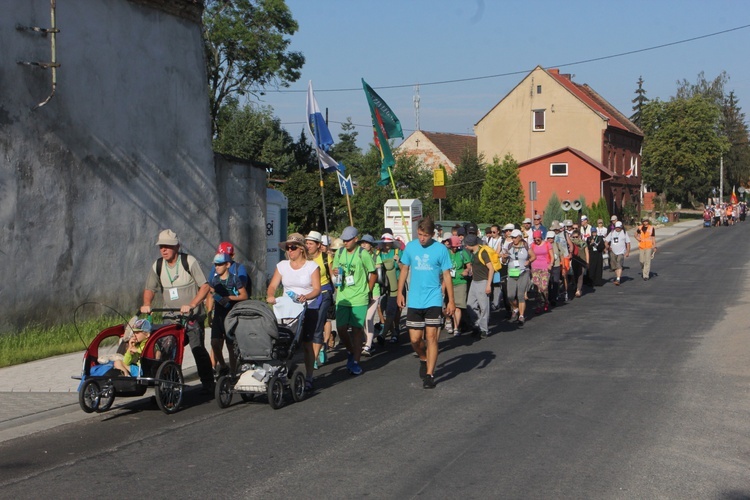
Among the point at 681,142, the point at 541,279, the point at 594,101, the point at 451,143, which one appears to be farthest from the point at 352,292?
the point at 681,142

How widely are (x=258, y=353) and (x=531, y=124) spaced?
60.8 meters

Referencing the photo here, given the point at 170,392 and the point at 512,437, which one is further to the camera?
the point at 170,392

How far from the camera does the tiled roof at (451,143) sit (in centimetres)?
7488

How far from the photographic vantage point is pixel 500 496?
6.11 metres

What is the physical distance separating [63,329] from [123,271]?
201cm

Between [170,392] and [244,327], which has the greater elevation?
[244,327]

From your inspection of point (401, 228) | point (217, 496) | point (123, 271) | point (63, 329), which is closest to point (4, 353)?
point (63, 329)

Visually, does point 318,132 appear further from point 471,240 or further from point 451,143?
point 451,143

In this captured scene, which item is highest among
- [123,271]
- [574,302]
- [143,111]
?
[143,111]

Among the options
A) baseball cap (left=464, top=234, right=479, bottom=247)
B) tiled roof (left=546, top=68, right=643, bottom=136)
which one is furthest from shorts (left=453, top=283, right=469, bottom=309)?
tiled roof (left=546, top=68, right=643, bottom=136)

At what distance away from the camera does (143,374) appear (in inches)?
346

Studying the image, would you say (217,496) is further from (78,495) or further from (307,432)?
(307,432)

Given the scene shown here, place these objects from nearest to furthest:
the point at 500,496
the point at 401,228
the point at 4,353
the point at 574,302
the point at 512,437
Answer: the point at 500,496, the point at 512,437, the point at 4,353, the point at 574,302, the point at 401,228

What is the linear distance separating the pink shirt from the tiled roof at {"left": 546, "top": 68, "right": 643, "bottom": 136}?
49389mm
